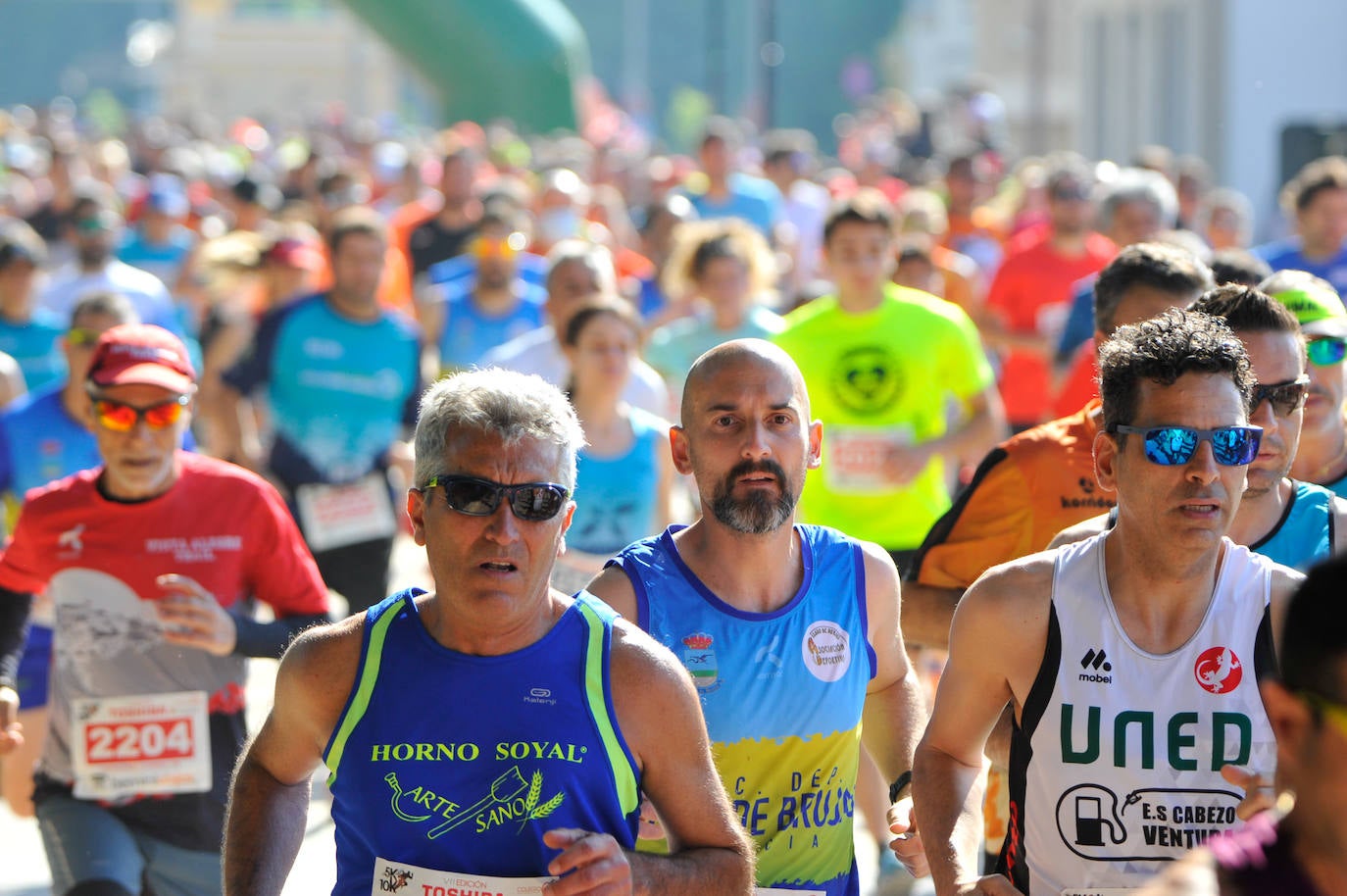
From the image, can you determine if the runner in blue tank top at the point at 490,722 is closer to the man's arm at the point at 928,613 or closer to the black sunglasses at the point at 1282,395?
the man's arm at the point at 928,613

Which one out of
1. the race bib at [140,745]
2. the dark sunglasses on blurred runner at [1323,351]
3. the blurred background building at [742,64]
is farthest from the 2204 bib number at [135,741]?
the blurred background building at [742,64]

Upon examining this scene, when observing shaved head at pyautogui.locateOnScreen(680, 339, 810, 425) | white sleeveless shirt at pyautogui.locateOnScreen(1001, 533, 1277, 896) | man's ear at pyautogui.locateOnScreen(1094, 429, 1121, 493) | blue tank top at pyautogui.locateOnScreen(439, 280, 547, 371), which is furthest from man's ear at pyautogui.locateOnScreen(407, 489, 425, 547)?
blue tank top at pyautogui.locateOnScreen(439, 280, 547, 371)

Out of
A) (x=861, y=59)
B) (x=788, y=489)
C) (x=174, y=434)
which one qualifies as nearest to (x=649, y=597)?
(x=788, y=489)

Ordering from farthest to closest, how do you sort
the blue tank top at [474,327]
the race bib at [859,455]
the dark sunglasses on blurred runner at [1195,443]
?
the blue tank top at [474,327]
the race bib at [859,455]
the dark sunglasses on blurred runner at [1195,443]

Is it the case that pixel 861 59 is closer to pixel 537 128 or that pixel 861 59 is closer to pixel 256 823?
pixel 537 128

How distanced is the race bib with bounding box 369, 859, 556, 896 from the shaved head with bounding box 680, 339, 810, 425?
1169 mm

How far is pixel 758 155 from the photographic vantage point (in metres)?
23.1

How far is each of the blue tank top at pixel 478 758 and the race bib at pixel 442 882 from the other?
0.05 feet

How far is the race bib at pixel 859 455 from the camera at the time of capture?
263 inches

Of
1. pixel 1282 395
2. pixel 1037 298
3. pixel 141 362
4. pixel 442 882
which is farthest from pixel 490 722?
pixel 1037 298

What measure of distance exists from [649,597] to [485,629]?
0.64 meters

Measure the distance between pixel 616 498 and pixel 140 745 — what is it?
1.84 meters

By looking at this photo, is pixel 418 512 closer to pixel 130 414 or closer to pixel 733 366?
pixel 733 366

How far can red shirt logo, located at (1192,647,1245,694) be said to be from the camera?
3000 mm
